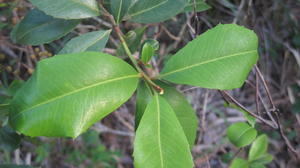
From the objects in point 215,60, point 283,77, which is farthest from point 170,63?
point 283,77

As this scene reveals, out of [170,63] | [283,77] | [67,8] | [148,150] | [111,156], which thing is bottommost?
[111,156]

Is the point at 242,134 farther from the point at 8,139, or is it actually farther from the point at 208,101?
the point at 208,101

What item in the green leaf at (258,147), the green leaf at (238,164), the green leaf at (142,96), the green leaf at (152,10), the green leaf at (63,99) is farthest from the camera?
the green leaf at (258,147)

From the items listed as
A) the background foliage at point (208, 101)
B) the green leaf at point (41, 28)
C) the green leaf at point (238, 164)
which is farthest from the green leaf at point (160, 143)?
the background foliage at point (208, 101)

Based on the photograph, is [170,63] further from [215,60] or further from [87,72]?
[87,72]

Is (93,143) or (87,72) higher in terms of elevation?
(87,72)

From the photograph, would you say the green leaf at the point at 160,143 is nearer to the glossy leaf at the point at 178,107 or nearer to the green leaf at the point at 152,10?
the glossy leaf at the point at 178,107

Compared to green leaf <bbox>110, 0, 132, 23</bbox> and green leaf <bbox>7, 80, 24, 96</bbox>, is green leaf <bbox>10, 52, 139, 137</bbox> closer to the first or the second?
green leaf <bbox>110, 0, 132, 23</bbox>
